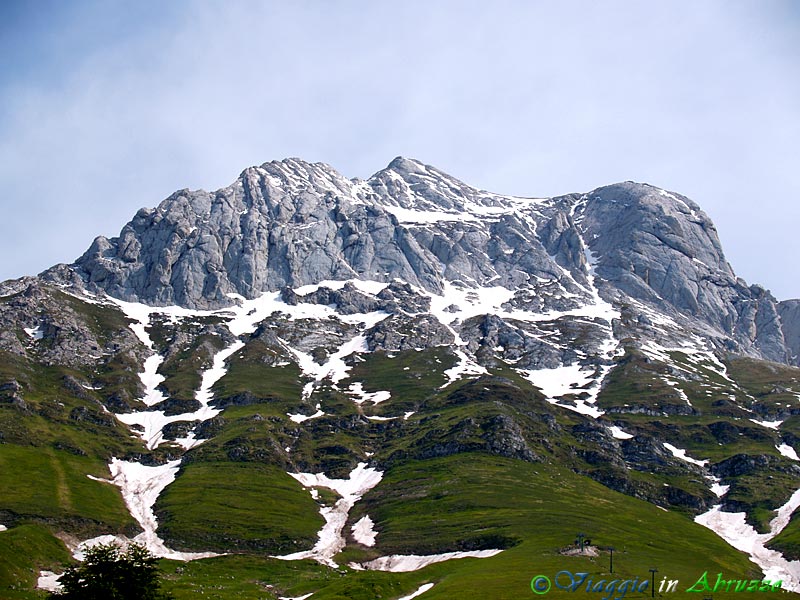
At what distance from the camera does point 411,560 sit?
174 metres

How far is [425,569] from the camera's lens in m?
157

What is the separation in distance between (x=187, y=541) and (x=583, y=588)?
108052 millimetres

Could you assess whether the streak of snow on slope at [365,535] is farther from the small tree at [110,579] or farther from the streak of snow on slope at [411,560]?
the small tree at [110,579]

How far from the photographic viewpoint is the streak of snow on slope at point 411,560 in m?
169

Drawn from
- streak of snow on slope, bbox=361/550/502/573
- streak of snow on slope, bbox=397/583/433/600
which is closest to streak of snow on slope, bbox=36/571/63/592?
streak of snow on slope, bbox=397/583/433/600

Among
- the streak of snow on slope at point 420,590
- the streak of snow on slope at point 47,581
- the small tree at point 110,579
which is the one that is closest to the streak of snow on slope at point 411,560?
the streak of snow on slope at point 420,590

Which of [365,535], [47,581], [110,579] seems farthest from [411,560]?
[110,579]

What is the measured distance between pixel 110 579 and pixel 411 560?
370ft

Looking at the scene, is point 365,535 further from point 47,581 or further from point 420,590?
point 47,581

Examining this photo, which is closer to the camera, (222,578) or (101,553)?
(101,553)

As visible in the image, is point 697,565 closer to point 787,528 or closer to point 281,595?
point 787,528

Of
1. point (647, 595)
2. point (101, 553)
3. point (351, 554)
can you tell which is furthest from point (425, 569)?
point (101, 553)

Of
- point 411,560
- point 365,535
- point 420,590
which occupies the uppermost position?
point 365,535

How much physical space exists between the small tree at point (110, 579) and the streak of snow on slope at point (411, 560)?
10274cm
